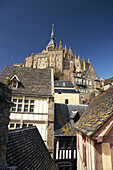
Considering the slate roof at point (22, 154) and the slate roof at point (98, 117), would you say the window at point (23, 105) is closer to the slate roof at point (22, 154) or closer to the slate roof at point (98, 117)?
the slate roof at point (22, 154)

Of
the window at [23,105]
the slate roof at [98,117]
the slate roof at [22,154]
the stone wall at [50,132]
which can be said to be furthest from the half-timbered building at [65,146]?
the slate roof at [98,117]

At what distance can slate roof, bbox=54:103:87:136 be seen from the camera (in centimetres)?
1091

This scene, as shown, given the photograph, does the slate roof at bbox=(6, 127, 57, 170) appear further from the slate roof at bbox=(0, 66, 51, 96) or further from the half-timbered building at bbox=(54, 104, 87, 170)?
the slate roof at bbox=(0, 66, 51, 96)

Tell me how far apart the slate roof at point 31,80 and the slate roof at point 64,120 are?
3249 millimetres

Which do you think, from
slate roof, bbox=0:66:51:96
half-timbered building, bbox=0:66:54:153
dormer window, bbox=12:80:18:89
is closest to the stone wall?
half-timbered building, bbox=0:66:54:153

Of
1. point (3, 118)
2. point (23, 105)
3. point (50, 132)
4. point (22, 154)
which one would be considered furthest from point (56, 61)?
point (3, 118)

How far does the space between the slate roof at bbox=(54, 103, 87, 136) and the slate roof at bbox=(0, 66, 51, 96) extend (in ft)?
10.7

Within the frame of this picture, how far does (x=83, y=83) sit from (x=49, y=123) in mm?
29834

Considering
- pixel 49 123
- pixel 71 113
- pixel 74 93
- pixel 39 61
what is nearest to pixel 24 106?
pixel 49 123

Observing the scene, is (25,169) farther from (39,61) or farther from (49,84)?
(39,61)

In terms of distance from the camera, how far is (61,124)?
1178 centimetres

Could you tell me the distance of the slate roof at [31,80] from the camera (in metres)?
11.9

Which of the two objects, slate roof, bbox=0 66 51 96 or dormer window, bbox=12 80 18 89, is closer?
slate roof, bbox=0 66 51 96

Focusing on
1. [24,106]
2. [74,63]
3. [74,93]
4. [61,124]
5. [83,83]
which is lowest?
[61,124]
